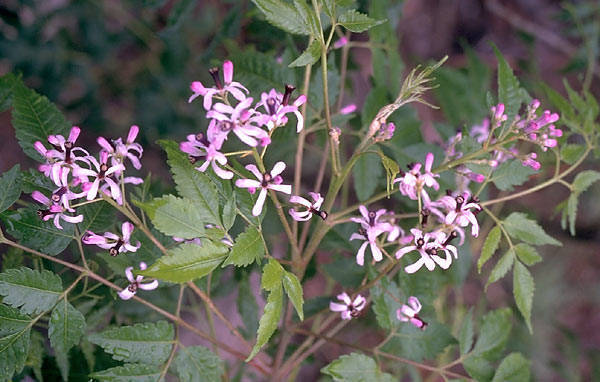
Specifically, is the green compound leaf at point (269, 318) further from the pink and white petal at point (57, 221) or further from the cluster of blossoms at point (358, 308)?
the pink and white petal at point (57, 221)

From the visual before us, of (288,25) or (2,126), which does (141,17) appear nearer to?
(2,126)

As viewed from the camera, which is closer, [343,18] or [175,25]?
[343,18]

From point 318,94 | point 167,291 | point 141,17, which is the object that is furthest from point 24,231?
point 141,17

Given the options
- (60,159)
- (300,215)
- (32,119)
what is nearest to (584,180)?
(300,215)

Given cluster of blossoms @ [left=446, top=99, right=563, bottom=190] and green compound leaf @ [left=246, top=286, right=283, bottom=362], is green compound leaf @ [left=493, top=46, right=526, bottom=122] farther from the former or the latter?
green compound leaf @ [left=246, top=286, right=283, bottom=362]

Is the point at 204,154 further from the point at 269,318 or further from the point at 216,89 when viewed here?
the point at 269,318

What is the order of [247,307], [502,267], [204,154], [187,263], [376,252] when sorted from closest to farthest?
[187,263] < [204,154] < [376,252] < [502,267] < [247,307]
